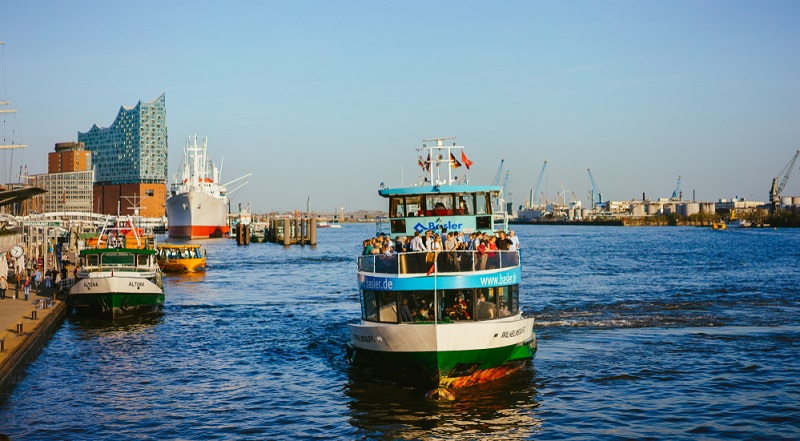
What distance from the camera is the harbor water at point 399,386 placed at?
2069cm

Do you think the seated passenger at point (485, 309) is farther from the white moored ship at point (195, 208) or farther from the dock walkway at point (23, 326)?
the white moored ship at point (195, 208)

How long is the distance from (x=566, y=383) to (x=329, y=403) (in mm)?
7685

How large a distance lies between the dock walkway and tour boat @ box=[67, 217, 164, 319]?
1.47 meters

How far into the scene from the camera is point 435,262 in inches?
893

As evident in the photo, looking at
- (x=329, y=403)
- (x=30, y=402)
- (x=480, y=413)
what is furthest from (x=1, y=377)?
(x=480, y=413)

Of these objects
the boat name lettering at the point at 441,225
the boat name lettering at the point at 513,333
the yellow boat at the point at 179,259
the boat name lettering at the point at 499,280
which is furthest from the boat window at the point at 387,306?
the yellow boat at the point at 179,259

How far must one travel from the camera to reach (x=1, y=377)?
77.4 ft

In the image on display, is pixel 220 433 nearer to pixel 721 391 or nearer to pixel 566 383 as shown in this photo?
pixel 566 383

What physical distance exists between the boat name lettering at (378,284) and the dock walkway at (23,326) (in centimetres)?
1113

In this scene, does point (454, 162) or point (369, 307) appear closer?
point (369, 307)

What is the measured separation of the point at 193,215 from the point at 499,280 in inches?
5427

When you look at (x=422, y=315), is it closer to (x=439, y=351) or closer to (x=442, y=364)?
(x=439, y=351)

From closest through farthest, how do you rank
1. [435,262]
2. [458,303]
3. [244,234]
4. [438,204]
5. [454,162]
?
[435,262]
[458,303]
[438,204]
[454,162]
[244,234]

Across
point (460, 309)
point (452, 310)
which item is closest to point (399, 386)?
point (452, 310)
